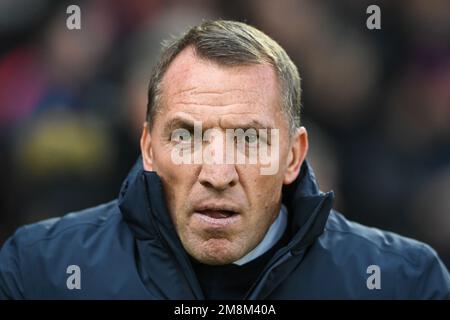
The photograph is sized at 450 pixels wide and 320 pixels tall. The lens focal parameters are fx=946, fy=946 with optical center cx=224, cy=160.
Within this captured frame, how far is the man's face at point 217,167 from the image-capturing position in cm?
310

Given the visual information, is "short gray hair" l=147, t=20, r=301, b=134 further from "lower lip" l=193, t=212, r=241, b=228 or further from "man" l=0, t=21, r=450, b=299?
"lower lip" l=193, t=212, r=241, b=228

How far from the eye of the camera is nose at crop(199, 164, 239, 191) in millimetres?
3037

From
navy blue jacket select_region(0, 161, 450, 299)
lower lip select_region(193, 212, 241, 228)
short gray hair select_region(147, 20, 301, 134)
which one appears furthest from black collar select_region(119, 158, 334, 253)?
short gray hair select_region(147, 20, 301, 134)

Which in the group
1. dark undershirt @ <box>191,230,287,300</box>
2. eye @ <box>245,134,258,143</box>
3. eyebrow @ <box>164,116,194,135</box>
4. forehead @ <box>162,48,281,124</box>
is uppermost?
forehead @ <box>162,48,281,124</box>

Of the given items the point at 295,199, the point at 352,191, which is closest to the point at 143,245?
the point at 295,199

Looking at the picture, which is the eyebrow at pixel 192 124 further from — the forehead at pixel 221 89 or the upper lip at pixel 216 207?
the upper lip at pixel 216 207

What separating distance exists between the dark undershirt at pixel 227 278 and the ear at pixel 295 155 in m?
0.33

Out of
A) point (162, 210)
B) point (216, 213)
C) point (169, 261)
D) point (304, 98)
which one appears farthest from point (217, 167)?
point (304, 98)

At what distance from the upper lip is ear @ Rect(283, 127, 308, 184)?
0.33 m

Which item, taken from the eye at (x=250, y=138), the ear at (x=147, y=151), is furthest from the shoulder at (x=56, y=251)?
the eye at (x=250, y=138)

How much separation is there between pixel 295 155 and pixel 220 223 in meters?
0.48

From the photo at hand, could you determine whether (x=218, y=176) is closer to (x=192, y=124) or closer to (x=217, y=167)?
(x=217, y=167)

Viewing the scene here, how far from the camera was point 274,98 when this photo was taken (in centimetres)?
323

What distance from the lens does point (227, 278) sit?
3242 mm
